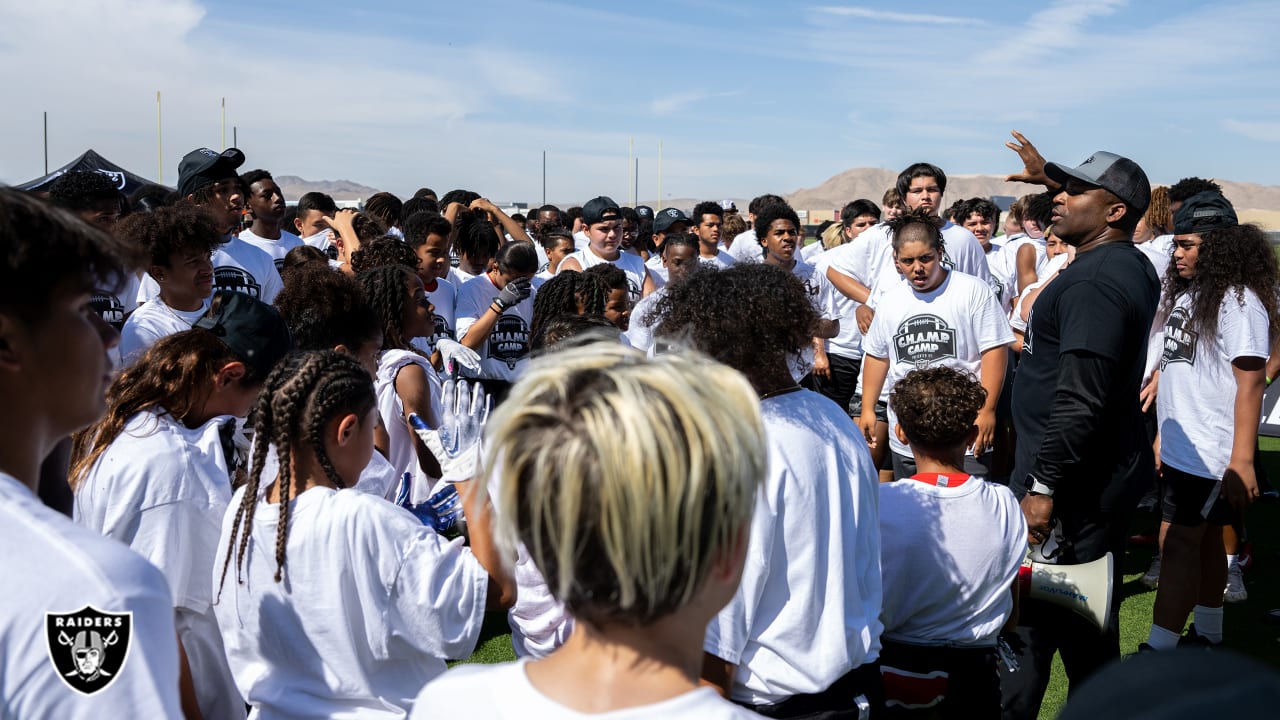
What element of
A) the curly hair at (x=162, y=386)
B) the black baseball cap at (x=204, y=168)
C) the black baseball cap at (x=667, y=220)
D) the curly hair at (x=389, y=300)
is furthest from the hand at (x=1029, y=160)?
the black baseball cap at (x=667, y=220)

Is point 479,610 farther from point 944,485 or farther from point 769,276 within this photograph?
point 944,485

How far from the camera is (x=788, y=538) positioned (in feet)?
7.25

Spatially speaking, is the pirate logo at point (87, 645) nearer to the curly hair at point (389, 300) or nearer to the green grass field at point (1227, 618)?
the curly hair at point (389, 300)

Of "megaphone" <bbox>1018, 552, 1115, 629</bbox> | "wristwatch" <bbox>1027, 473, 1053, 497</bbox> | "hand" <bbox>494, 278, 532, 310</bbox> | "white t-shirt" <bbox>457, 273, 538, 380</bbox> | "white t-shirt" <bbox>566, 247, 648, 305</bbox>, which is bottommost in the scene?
"megaphone" <bbox>1018, 552, 1115, 629</bbox>

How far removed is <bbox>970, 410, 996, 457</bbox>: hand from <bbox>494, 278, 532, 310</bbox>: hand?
2.73 meters

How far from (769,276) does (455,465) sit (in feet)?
3.16

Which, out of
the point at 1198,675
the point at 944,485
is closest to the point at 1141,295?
the point at 944,485

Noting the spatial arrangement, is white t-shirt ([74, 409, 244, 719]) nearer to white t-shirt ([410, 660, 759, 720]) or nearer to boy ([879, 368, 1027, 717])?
white t-shirt ([410, 660, 759, 720])

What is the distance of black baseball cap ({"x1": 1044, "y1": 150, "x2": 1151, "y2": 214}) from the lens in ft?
12.4

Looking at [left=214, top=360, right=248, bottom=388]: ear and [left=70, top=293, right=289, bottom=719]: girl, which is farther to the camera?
[left=214, top=360, right=248, bottom=388]: ear

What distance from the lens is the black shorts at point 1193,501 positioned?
14.4 feet

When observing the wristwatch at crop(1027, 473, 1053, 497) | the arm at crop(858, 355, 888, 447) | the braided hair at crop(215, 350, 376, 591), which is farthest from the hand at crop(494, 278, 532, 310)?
the braided hair at crop(215, 350, 376, 591)

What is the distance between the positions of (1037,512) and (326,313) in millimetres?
2769

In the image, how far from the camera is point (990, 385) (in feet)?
17.0
